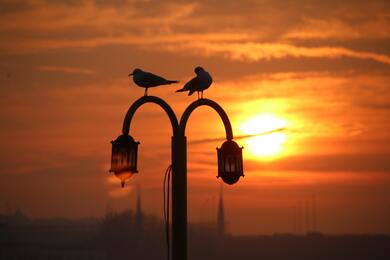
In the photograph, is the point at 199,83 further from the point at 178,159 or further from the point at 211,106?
the point at 178,159

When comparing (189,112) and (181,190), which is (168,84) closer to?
(189,112)

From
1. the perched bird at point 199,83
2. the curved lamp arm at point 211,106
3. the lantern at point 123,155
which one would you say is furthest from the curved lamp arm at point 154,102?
the perched bird at point 199,83

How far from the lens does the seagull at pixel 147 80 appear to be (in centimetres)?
1417

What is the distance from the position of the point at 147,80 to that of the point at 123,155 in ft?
7.48

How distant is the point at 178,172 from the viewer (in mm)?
13055

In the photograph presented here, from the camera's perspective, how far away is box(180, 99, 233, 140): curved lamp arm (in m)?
13.1

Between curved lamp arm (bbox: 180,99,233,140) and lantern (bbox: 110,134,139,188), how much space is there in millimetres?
1022

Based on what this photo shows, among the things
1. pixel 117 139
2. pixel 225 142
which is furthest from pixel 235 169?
pixel 117 139

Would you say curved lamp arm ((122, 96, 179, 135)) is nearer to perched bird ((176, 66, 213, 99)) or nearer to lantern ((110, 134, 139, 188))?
lantern ((110, 134, 139, 188))

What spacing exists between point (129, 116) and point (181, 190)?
150 cm

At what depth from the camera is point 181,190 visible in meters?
13.0

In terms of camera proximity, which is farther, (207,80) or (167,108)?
(207,80)

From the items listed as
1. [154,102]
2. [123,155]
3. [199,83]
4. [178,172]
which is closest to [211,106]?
[199,83]

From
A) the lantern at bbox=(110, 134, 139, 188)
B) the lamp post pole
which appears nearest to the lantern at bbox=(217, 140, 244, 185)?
the lamp post pole
